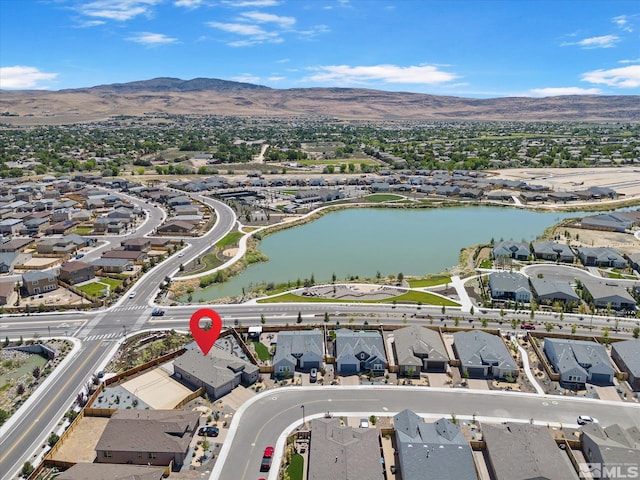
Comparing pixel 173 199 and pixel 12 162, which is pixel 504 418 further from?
pixel 12 162

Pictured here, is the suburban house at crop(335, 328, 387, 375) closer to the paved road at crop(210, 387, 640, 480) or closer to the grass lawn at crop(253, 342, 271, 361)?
the paved road at crop(210, 387, 640, 480)

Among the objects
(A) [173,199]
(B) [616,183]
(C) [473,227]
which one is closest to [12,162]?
(A) [173,199]

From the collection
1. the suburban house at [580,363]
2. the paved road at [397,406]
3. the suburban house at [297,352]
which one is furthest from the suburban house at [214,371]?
the suburban house at [580,363]

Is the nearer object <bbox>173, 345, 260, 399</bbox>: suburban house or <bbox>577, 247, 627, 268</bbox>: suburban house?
<bbox>173, 345, 260, 399</bbox>: suburban house

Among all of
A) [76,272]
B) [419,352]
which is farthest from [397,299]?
[76,272]

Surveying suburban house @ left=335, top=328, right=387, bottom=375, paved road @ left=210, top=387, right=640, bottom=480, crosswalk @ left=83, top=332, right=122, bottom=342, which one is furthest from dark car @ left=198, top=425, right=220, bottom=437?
crosswalk @ left=83, top=332, right=122, bottom=342

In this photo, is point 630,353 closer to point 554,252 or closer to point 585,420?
point 585,420

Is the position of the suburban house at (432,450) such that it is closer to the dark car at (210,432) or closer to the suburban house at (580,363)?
the dark car at (210,432)
